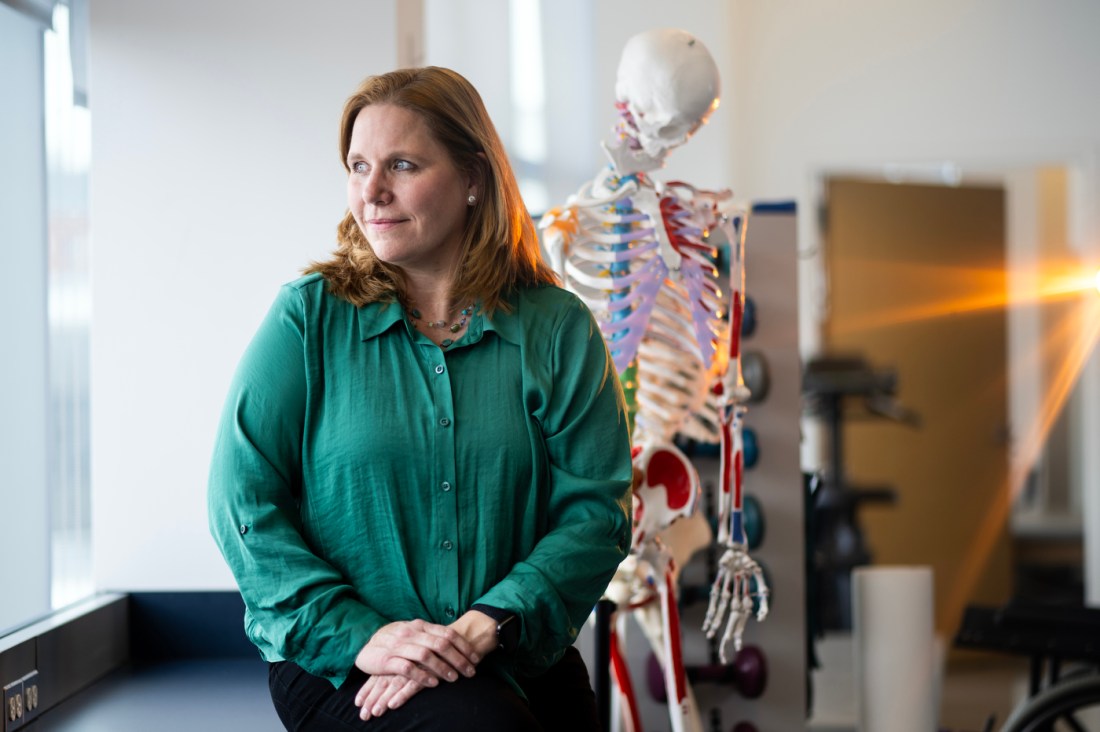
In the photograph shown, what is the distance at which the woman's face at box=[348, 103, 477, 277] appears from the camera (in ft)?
5.43

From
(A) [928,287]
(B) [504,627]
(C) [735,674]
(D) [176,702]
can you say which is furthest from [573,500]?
(A) [928,287]

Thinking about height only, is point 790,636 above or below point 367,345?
below

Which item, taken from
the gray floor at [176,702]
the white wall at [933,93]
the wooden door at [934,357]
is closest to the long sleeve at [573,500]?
the gray floor at [176,702]

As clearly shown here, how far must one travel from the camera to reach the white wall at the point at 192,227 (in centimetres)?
254

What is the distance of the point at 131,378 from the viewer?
2.53m

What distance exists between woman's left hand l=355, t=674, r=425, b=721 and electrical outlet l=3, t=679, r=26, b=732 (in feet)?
2.70

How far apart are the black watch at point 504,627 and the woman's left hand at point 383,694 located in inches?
4.7

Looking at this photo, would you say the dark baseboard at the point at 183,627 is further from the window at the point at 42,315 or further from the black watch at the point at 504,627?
the black watch at the point at 504,627

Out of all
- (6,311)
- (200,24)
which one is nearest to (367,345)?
(6,311)

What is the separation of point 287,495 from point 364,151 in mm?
489

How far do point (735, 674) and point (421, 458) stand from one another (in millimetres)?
1686

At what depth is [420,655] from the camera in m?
1.46

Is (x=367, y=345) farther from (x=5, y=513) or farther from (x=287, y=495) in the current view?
(x=5, y=513)

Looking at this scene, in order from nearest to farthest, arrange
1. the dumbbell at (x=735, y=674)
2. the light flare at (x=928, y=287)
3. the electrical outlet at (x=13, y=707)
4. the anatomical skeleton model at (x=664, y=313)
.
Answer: the electrical outlet at (x=13, y=707) < the anatomical skeleton model at (x=664, y=313) < the dumbbell at (x=735, y=674) < the light flare at (x=928, y=287)
